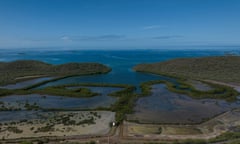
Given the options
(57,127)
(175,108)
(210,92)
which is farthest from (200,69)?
(57,127)

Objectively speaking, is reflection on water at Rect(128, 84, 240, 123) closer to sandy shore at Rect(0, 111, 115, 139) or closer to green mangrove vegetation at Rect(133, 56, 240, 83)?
sandy shore at Rect(0, 111, 115, 139)

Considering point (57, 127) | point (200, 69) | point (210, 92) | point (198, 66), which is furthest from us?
point (198, 66)

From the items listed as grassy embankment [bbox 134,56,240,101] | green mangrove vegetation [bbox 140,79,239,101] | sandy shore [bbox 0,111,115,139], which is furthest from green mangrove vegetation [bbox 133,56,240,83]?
sandy shore [bbox 0,111,115,139]

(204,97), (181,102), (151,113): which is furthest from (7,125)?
(204,97)

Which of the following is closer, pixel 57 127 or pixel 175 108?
pixel 57 127

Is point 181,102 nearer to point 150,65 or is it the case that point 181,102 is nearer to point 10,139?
point 10,139

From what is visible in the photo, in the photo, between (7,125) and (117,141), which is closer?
(117,141)

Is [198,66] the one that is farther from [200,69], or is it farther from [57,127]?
[57,127]

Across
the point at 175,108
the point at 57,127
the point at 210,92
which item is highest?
the point at 210,92
